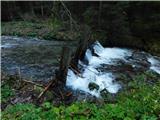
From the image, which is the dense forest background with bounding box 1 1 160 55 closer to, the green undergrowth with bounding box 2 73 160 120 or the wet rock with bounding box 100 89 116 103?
the wet rock with bounding box 100 89 116 103

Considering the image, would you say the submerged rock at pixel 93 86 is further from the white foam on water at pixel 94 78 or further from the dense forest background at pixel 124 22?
the dense forest background at pixel 124 22

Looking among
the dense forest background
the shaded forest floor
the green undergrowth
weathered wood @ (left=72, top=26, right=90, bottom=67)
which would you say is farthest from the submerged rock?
the dense forest background

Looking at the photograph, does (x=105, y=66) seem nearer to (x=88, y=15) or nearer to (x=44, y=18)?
(x=88, y=15)

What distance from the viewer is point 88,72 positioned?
35.0 feet

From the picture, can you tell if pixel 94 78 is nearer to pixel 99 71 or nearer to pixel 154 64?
pixel 99 71

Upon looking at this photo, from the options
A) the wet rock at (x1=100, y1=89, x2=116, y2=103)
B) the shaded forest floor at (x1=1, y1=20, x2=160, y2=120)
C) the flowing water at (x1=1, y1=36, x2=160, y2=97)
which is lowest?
the flowing water at (x1=1, y1=36, x2=160, y2=97)

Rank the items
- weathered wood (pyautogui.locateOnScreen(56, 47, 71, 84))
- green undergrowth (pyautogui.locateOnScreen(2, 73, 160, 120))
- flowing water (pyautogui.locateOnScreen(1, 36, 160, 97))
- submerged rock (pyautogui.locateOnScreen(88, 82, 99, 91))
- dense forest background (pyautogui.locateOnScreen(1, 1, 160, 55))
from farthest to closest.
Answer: dense forest background (pyautogui.locateOnScreen(1, 1, 160, 55))
flowing water (pyautogui.locateOnScreen(1, 36, 160, 97))
submerged rock (pyautogui.locateOnScreen(88, 82, 99, 91))
weathered wood (pyautogui.locateOnScreen(56, 47, 71, 84))
green undergrowth (pyautogui.locateOnScreen(2, 73, 160, 120))

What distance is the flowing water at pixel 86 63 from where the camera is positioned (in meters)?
9.68

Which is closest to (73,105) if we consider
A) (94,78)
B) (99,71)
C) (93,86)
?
(93,86)

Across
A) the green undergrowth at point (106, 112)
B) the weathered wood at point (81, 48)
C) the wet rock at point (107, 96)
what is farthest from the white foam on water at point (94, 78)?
the green undergrowth at point (106, 112)

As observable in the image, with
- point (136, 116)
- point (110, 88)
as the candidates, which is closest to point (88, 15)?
point (110, 88)

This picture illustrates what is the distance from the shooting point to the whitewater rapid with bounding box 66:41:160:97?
938 cm

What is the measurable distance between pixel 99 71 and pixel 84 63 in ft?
3.09

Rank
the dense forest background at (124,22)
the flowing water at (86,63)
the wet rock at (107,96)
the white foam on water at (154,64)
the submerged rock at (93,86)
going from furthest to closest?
the dense forest background at (124,22), the white foam on water at (154,64), the flowing water at (86,63), the submerged rock at (93,86), the wet rock at (107,96)
